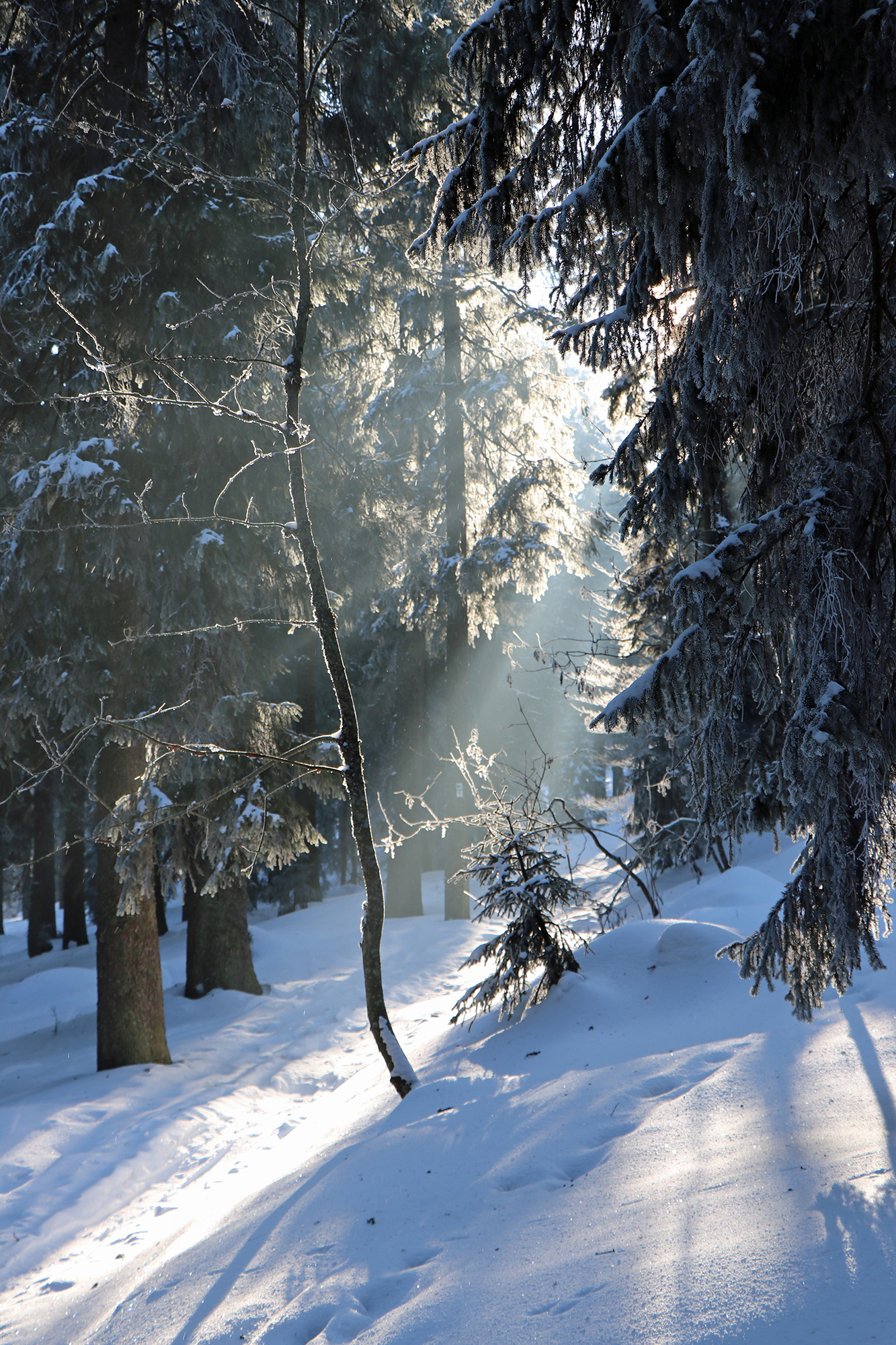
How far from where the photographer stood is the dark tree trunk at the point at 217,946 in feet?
35.4

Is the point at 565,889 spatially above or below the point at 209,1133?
above

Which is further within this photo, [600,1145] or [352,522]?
[352,522]

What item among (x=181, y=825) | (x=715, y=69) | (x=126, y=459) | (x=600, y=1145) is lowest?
(x=600, y=1145)

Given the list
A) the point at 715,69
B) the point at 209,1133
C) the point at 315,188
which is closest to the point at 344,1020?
the point at 209,1133

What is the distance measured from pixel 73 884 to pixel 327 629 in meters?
18.3

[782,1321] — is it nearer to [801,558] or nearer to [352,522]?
[801,558]

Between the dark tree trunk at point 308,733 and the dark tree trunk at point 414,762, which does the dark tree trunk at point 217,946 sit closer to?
the dark tree trunk at point 308,733

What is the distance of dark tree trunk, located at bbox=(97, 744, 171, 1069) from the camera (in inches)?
318

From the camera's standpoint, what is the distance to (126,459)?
7.55 metres

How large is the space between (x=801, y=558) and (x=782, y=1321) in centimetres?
266

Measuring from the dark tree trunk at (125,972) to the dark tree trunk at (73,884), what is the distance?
35.0 feet

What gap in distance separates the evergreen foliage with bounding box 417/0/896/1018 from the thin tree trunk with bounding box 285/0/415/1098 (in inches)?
70.2

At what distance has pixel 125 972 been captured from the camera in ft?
26.6

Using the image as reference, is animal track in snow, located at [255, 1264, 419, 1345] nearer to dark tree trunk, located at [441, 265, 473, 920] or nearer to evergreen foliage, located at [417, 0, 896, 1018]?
evergreen foliage, located at [417, 0, 896, 1018]
